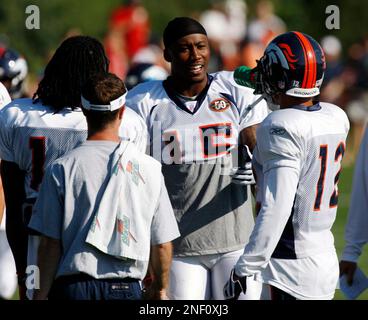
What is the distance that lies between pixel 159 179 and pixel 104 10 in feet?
61.0

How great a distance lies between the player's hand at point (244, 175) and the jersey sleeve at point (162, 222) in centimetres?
99

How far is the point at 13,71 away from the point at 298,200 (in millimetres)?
3838

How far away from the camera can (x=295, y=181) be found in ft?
17.4

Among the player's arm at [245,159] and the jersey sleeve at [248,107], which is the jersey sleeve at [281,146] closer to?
the player's arm at [245,159]

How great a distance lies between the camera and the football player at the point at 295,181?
532cm

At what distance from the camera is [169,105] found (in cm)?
647

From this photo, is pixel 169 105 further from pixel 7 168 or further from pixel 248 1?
pixel 248 1

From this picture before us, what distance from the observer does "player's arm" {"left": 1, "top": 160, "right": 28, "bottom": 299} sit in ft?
19.9

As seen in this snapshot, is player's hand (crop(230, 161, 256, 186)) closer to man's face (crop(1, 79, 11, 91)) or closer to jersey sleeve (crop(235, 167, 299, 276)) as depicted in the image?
jersey sleeve (crop(235, 167, 299, 276))

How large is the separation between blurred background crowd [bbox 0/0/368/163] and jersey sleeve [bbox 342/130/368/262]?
11395mm

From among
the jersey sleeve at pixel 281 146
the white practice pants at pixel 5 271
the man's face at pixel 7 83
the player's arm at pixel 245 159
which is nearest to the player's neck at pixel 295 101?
the jersey sleeve at pixel 281 146

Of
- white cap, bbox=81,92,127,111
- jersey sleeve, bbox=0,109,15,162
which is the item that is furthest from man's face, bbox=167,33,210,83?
white cap, bbox=81,92,127,111

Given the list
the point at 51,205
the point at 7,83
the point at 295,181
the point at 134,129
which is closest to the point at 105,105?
the point at 51,205

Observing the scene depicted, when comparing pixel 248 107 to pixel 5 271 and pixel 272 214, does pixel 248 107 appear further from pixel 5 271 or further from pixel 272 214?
pixel 5 271
